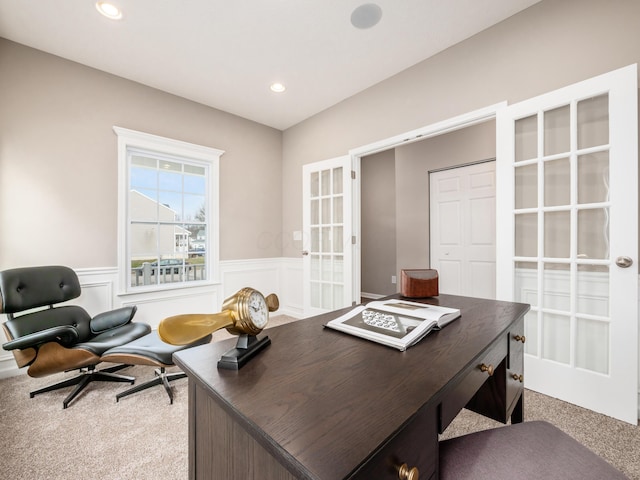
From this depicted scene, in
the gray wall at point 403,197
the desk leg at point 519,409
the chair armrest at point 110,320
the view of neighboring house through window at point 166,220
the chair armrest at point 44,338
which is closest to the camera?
the desk leg at point 519,409

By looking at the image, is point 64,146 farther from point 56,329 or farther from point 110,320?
point 56,329

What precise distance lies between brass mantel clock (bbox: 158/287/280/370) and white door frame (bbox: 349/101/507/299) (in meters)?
2.49

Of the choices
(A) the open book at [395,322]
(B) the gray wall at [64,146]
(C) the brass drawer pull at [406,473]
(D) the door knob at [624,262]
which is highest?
(B) the gray wall at [64,146]

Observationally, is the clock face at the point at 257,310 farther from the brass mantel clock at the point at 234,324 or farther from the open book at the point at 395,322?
the open book at the point at 395,322

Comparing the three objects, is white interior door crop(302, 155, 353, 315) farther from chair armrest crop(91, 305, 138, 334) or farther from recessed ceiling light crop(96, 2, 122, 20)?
recessed ceiling light crop(96, 2, 122, 20)

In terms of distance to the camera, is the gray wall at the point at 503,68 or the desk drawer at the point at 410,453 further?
the gray wall at the point at 503,68

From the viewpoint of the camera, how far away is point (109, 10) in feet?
6.99

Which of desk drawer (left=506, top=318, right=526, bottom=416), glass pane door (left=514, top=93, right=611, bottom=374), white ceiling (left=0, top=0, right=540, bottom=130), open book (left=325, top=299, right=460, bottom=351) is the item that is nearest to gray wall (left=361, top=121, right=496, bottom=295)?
white ceiling (left=0, top=0, right=540, bottom=130)

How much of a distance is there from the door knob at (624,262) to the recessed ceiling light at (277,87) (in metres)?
3.25

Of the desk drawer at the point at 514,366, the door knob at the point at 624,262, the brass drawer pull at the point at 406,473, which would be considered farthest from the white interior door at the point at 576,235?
the brass drawer pull at the point at 406,473

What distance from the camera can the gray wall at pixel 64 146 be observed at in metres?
2.41

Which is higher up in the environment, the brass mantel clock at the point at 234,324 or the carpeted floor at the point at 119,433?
the brass mantel clock at the point at 234,324

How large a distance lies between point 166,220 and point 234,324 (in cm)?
307

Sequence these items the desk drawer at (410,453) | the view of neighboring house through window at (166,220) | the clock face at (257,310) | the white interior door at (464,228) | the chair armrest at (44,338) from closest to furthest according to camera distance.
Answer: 1. the desk drawer at (410,453)
2. the clock face at (257,310)
3. the chair armrest at (44,338)
4. the view of neighboring house through window at (166,220)
5. the white interior door at (464,228)
